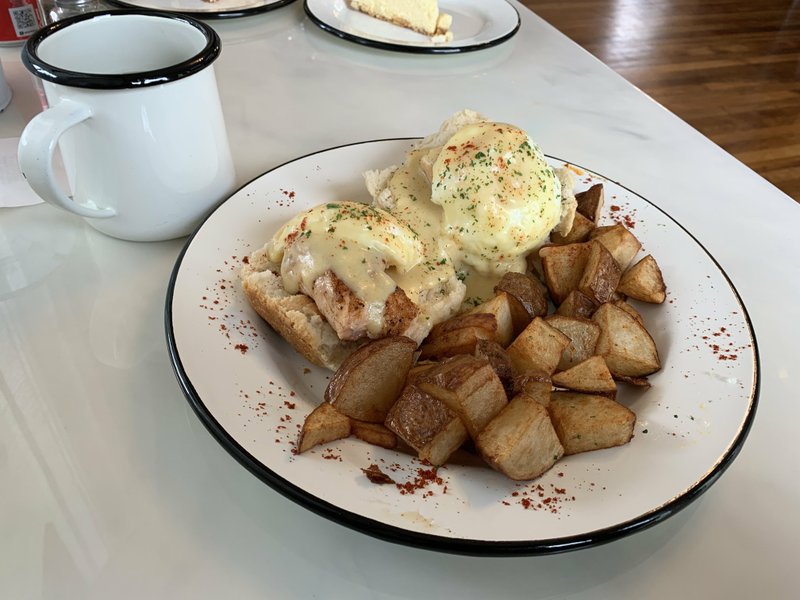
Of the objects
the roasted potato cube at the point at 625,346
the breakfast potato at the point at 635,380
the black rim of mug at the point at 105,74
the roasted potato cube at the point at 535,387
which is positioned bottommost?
the breakfast potato at the point at 635,380

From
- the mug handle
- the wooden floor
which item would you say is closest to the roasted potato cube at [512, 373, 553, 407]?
the mug handle

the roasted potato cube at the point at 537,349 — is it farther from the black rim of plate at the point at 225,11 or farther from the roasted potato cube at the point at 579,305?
the black rim of plate at the point at 225,11

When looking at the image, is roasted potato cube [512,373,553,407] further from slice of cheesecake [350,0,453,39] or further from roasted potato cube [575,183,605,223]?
slice of cheesecake [350,0,453,39]

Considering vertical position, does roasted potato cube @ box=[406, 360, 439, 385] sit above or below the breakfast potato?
above

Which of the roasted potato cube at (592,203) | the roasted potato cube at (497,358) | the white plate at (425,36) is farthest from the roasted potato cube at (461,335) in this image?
the white plate at (425,36)

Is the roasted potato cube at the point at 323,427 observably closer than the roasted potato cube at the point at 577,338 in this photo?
Yes

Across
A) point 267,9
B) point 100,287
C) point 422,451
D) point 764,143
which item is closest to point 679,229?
point 422,451

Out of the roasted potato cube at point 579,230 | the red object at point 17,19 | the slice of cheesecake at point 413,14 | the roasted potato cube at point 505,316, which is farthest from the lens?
the slice of cheesecake at point 413,14
